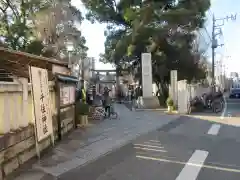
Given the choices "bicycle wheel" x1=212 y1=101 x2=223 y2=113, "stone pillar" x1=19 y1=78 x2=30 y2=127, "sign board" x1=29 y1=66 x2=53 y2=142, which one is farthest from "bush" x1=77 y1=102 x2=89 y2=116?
"bicycle wheel" x1=212 y1=101 x2=223 y2=113

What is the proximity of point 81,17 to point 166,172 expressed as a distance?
76.0 ft

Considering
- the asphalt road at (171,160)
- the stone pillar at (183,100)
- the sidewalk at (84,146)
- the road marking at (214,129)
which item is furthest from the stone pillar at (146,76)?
the asphalt road at (171,160)

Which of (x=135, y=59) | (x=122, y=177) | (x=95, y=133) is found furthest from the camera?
(x=135, y=59)

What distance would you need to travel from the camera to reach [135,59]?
34.1 m

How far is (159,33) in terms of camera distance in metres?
30.0

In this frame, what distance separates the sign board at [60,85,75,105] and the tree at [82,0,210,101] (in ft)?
54.9

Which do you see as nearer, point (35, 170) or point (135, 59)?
point (35, 170)

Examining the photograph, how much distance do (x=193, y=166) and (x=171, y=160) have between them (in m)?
0.82

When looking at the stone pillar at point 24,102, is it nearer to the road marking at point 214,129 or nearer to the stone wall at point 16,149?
the stone wall at point 16,149

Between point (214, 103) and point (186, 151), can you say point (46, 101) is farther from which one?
point (214, 103)

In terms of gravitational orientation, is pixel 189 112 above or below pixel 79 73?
below

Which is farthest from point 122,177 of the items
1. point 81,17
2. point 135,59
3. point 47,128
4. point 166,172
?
point 135,59

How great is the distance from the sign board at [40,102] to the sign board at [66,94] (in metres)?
3.09

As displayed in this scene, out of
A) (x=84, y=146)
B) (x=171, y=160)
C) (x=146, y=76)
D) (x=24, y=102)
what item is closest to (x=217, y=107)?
(x=146, y=76)
